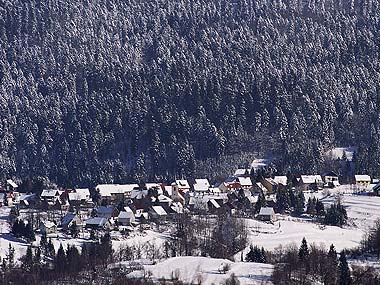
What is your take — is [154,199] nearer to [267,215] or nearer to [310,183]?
[267,215]

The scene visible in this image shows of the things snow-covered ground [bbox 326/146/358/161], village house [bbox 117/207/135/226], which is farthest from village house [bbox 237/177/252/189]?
village house [bbox 117/207/135/226]

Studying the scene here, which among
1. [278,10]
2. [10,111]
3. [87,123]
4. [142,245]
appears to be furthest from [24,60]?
[142,245]

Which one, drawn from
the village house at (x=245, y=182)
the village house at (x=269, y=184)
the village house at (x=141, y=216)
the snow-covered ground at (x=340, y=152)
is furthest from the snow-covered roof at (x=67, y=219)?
the snow-covered ground at (x=340, y=152)

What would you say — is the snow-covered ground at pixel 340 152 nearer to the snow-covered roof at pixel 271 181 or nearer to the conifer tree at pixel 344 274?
the snow-covered roof at pixel 271 181

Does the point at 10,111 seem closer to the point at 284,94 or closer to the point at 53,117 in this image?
the point at 53,117

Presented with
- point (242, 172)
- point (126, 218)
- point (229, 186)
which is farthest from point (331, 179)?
point (126, 218)

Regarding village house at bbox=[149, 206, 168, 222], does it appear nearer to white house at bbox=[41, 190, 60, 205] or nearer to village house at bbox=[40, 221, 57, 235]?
village house at bbox=[40, 221, 57, 235]
